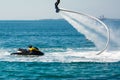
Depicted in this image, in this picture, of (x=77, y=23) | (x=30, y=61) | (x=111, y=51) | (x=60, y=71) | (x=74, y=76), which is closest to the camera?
(x=74, y=76)

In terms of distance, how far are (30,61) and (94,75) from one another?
13031 millimetres

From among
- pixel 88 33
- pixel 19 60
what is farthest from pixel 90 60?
pixel 19 60

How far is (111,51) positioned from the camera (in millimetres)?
65000

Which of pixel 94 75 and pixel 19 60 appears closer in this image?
pixel 94 75

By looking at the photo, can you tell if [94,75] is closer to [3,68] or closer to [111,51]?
[3,68]

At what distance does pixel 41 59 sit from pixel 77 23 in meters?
7.18

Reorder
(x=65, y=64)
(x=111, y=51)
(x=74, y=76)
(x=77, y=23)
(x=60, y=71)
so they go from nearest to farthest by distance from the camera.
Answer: (x=74, y=76), (x=60, y=71), (x=65, y=64), (x=77, y=23), (x=111, y=51)

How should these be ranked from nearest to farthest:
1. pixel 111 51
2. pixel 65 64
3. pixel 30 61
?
1. pixel 65 64
2. pixel 30 61
3. pixel 111 51

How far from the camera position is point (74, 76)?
4428 cm

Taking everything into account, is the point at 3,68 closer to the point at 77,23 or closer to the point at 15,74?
the point at 15,74

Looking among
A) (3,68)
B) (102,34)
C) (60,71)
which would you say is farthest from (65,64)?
(102,34)

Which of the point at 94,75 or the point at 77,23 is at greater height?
the point at 77,23

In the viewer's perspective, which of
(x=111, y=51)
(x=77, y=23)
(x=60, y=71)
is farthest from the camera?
(x=111, y=51)

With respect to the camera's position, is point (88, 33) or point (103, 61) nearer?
point (103, 61)
